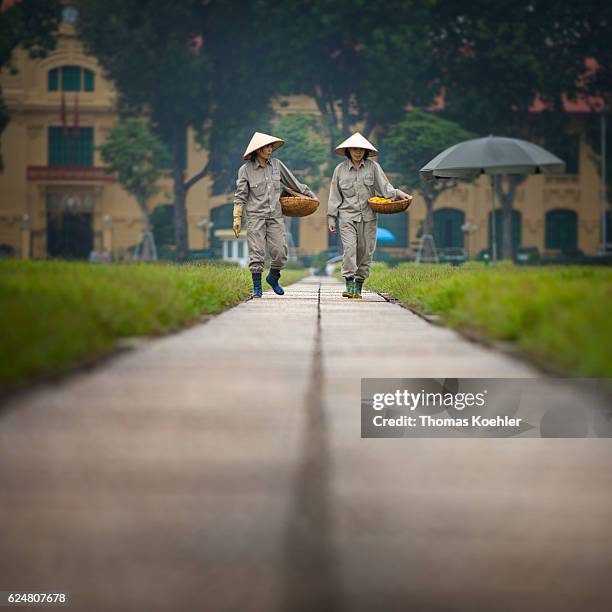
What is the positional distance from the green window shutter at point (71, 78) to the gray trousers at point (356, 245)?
139ft

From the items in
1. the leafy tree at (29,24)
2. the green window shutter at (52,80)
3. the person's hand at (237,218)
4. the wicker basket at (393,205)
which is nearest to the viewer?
the person's hand at (237,218)

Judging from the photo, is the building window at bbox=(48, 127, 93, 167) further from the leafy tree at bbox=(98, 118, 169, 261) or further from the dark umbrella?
the dark umbrella

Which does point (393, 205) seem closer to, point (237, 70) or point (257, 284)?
point (257, 284)

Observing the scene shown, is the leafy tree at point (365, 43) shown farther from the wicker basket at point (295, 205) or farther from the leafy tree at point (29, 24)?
the wicker basket at point (295, 205)

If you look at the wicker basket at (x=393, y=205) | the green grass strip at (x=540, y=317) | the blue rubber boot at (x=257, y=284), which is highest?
the wicker basket at (x=393, y=205)

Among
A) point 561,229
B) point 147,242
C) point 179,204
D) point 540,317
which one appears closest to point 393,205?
point 540,317

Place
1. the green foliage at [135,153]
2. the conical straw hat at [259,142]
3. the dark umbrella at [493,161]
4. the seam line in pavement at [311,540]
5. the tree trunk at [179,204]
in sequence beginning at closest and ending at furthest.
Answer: the seam line in pavement at [311,540] < the conical straw hat at [259,142] < the dark umbrella at [493,161] < the green foliage at [135,153] < the tree trunk at [179,204]

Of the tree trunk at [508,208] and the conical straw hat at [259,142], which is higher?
the tree trunk at [508,208]

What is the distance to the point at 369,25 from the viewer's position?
38.1 m

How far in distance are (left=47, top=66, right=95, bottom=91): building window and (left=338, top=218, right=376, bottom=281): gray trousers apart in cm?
4209

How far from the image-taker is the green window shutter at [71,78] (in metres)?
52.2

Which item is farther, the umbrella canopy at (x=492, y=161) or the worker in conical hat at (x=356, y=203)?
the umbrella canopy at (x=492, y=161)

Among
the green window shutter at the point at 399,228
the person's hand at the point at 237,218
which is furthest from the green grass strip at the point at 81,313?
the green window shutter at the point at 399,228

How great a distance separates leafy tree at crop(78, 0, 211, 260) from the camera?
37.5 metres
